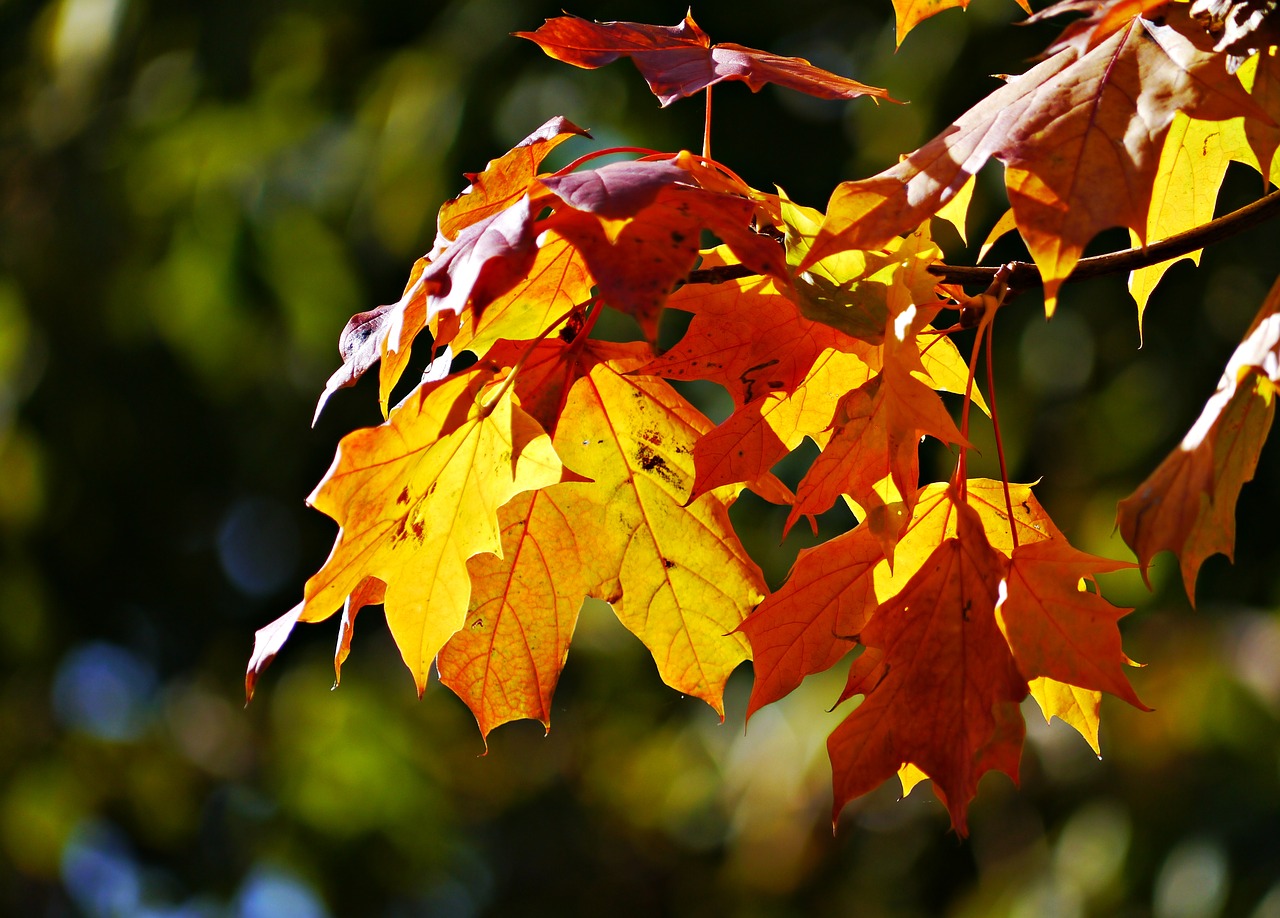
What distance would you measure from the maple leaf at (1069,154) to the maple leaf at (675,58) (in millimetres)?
165

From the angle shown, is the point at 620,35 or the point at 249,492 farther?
the point at 249,492

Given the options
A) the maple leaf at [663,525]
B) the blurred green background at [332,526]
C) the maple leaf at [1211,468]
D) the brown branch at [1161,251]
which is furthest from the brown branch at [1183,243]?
the blurred green background at [332,526]

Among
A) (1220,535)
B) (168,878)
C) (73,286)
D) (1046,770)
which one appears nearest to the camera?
(1220,535)

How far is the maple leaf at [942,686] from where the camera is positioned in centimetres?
70

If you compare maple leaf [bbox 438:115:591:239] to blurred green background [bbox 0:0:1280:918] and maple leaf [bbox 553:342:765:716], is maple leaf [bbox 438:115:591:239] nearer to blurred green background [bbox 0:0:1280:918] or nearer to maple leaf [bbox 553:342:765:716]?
maple leaf [bbox 553:342:765:716]

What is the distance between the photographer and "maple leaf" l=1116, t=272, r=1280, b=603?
562 millimetres

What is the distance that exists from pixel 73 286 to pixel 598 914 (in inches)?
137

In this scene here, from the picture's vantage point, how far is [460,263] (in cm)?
63

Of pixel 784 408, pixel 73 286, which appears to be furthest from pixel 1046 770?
pixel 73 286

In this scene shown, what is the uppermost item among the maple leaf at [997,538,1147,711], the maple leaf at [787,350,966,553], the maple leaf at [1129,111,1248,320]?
the maple leaf at [1129,111,1248,320]

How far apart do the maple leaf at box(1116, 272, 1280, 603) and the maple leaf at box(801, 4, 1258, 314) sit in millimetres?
88

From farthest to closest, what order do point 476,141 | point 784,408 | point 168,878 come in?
point 168,878 → point 476,141 → point 784,408

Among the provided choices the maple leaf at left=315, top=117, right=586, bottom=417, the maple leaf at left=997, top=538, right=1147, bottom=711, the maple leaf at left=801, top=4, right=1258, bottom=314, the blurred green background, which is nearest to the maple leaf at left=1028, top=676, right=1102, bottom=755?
the maple leaf at left=997, top=538, right=1147, bottom=711

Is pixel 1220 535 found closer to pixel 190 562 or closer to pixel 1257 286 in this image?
pixel 1257 286
